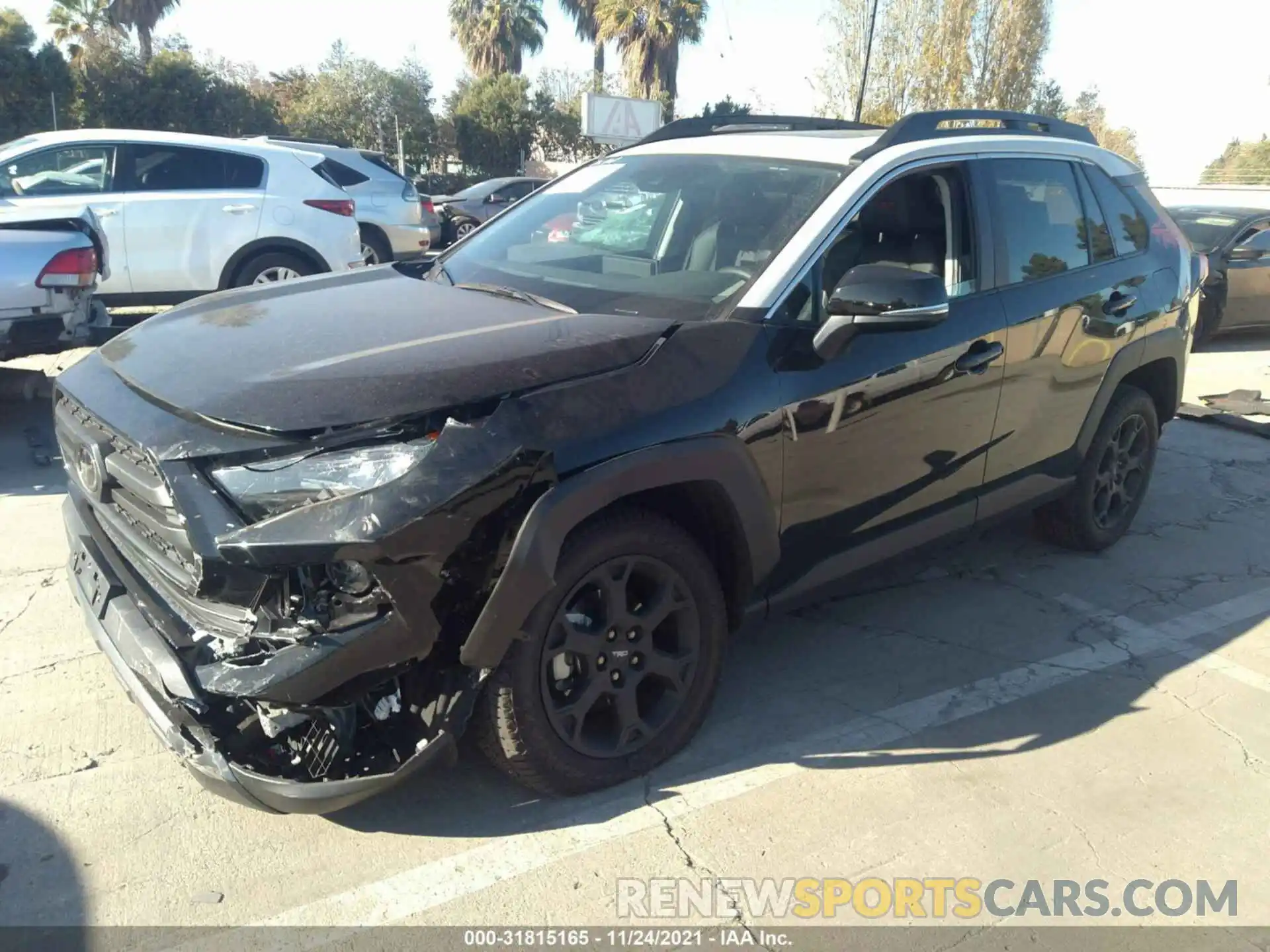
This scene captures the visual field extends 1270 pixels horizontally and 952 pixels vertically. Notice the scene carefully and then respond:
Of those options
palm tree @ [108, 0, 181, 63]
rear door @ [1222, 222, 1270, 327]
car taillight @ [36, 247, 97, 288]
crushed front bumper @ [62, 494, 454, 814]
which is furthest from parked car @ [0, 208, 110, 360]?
palm tree @ [108, 0, 181, 63]

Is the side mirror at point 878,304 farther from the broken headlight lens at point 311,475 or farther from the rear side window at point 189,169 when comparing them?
the rear side window at point 189,169

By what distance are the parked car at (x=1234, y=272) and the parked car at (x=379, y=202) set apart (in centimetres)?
852

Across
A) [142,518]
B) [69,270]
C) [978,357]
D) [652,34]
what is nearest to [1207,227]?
[978,357]

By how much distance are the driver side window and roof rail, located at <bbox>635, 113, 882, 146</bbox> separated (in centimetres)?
56

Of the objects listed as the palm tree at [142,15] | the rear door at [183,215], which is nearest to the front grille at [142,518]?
the rear door at [183,215]

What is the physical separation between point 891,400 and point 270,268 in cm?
692

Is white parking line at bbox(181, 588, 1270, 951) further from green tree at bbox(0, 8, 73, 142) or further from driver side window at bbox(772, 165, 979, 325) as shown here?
green tree at bbox(0, 8, 73, 142)

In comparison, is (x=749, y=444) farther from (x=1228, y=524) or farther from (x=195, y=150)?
(x=195, y=150)

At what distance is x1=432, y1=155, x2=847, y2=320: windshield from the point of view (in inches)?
131

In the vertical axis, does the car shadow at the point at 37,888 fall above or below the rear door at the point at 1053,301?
below

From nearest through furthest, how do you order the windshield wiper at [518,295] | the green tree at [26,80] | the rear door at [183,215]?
the windshield wiper at [518,295]
the rear door at [183,215]
the green tree at [26,80]

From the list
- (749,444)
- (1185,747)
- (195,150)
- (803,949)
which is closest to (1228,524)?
(1185,747)

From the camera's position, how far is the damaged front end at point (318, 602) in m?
2.31

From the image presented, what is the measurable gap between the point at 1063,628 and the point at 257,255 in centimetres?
723
